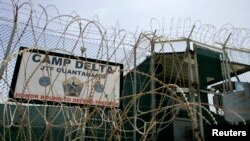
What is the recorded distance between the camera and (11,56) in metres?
1.68

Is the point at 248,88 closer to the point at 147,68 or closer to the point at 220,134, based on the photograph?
the point at 220,134

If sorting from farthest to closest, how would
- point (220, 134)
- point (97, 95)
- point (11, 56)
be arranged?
1. point (97, 95)
2. point (220, 134)
3. point (11, 56)

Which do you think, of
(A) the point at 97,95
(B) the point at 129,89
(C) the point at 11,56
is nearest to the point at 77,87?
(A) the point at 97,95

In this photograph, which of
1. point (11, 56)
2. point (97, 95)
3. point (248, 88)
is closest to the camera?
point (11, 56)

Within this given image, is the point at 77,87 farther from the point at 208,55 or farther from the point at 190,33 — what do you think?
the point at 208,55

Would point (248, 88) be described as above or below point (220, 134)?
above

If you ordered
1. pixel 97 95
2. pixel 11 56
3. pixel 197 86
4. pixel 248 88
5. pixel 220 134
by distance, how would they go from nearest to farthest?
pixel 11 56 → pixel 220 134 → pixel 248 88 → pixel 197 86 → pixel 97 95

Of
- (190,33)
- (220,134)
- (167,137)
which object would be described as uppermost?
(190,33)

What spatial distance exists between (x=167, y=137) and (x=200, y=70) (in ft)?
6.08

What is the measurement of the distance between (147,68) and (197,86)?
63.1 inches

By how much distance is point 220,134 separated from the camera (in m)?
2.33

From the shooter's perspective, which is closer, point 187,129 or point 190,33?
point 190,33

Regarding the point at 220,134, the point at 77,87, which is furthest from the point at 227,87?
the point at 220,134

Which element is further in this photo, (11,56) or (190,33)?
(190,33)
